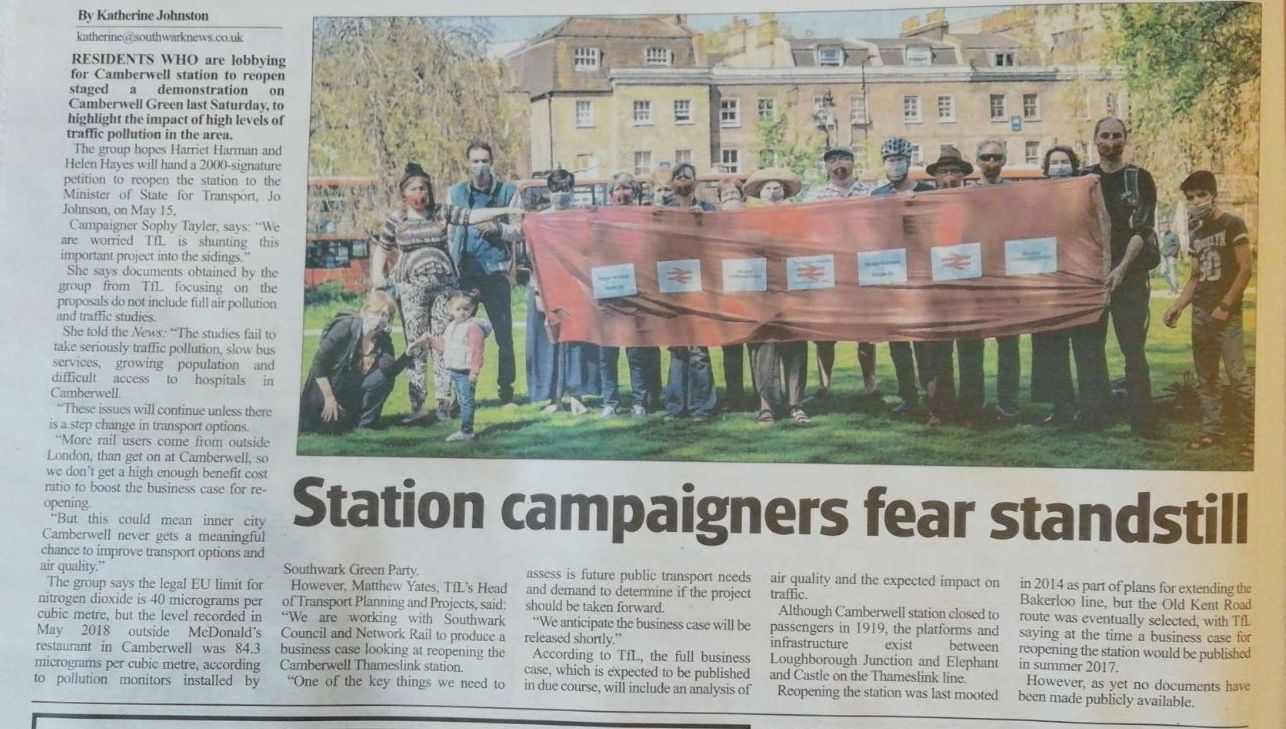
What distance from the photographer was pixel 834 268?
1139mm

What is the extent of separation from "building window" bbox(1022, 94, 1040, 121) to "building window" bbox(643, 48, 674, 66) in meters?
0.46

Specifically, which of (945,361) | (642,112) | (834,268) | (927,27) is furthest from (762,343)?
(927,27)

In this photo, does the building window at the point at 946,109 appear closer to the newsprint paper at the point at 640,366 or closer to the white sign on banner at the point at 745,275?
the newsprint paper at the point at 640,366

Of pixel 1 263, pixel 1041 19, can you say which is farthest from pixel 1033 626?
pixel 1 263

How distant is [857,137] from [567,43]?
0.40m

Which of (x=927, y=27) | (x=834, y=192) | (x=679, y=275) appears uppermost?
(x=927, y=27)

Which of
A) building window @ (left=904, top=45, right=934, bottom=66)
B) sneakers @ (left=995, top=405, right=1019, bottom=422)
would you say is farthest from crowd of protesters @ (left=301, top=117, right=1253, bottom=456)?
building window @ (left=904, top=45, right=934, bottom=66)

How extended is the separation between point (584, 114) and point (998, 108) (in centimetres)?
54

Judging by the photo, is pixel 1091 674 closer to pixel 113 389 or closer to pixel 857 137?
pixel 857 137

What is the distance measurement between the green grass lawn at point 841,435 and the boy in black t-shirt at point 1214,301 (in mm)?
14

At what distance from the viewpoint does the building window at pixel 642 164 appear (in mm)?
1146

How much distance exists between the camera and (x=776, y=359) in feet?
3.77

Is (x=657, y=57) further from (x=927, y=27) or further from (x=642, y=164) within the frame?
(x=927, y=27)

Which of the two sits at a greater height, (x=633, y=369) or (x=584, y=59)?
(x=584, y=59)
